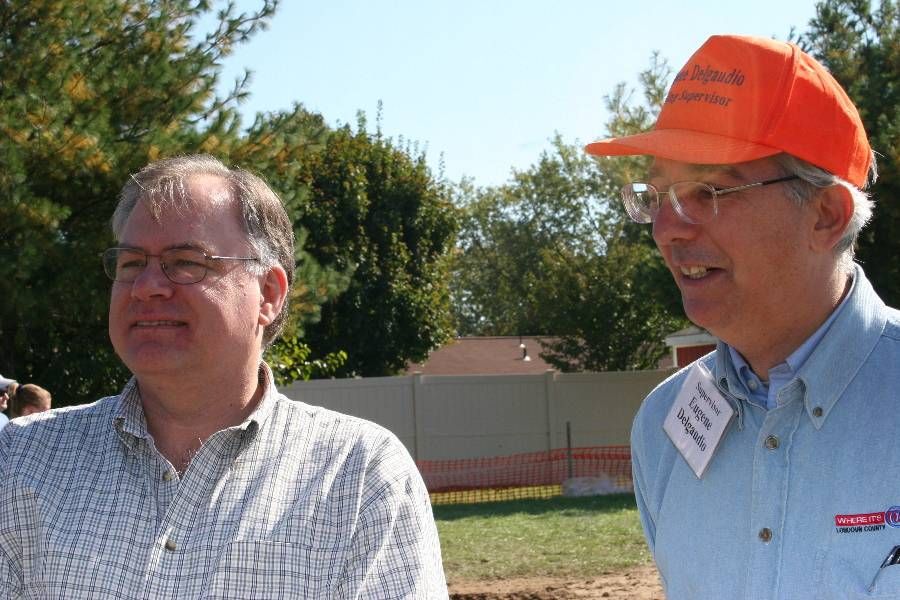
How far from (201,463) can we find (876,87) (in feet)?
61.2

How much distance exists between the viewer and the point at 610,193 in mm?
53562

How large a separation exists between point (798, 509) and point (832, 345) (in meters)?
0.37

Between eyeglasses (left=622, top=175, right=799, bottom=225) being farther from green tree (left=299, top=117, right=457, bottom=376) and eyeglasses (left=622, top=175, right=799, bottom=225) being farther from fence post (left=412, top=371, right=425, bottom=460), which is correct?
green tree (left=299, top=117, right=457, bottom=376)

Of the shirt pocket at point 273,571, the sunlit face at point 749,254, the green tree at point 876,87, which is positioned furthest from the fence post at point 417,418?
the sunlit face at point 749,254

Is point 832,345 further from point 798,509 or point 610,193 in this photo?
point 610,193

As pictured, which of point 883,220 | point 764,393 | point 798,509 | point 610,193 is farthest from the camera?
point 610,193

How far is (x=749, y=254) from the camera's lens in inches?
94.3

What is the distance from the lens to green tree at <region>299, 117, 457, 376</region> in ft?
97.2

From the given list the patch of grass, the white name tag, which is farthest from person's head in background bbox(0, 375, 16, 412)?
the white name tag

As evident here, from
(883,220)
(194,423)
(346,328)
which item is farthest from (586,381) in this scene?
(194,423)

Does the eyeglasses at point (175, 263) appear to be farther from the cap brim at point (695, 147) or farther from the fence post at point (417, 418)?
the fence post at point (417, 418)

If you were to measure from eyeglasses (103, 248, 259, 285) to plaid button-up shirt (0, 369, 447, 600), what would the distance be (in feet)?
1.17

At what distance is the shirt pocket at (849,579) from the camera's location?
216 centimetres

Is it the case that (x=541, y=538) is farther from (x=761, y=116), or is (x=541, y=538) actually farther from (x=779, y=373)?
(x=761, y=116)
